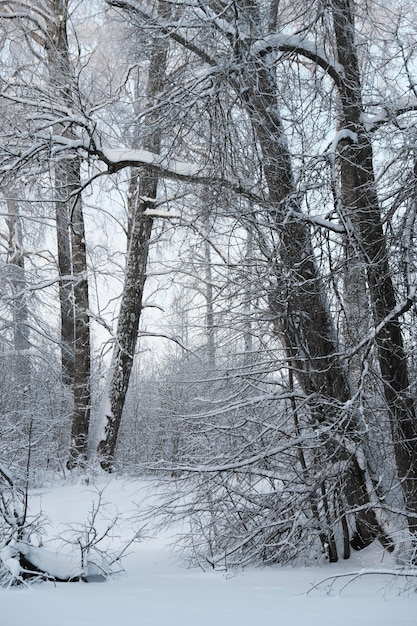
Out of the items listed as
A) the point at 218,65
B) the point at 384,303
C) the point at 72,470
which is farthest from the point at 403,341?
the point at 72,470

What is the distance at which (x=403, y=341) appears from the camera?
638cm

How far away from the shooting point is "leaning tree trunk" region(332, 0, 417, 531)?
5.95m

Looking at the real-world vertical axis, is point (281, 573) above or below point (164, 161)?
below

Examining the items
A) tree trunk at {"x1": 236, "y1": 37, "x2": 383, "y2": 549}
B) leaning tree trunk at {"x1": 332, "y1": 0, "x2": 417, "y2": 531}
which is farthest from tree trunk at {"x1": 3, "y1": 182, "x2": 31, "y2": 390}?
leaning tree trunk at {"x1": 332, "y1": 0, "x2": 417, "y2": 531}

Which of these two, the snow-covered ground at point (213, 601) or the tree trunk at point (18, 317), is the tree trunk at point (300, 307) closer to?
the snow-covered ground at point (213, 601)

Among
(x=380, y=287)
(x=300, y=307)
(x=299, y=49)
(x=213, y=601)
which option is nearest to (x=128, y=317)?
(x=300, y=307)

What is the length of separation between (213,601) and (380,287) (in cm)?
278

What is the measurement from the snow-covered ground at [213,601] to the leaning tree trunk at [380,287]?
0.96 meters

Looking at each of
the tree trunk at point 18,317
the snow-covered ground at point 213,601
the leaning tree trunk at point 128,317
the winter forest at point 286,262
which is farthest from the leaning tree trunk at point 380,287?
the tree trunk at point 18,317

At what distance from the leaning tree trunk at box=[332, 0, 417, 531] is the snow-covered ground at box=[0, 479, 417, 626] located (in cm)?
96

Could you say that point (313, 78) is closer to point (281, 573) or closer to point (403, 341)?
point (403, 341)

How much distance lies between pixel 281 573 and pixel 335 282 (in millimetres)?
2344

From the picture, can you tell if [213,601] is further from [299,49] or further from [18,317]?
[18,317]

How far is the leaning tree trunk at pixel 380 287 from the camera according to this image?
5945mm
